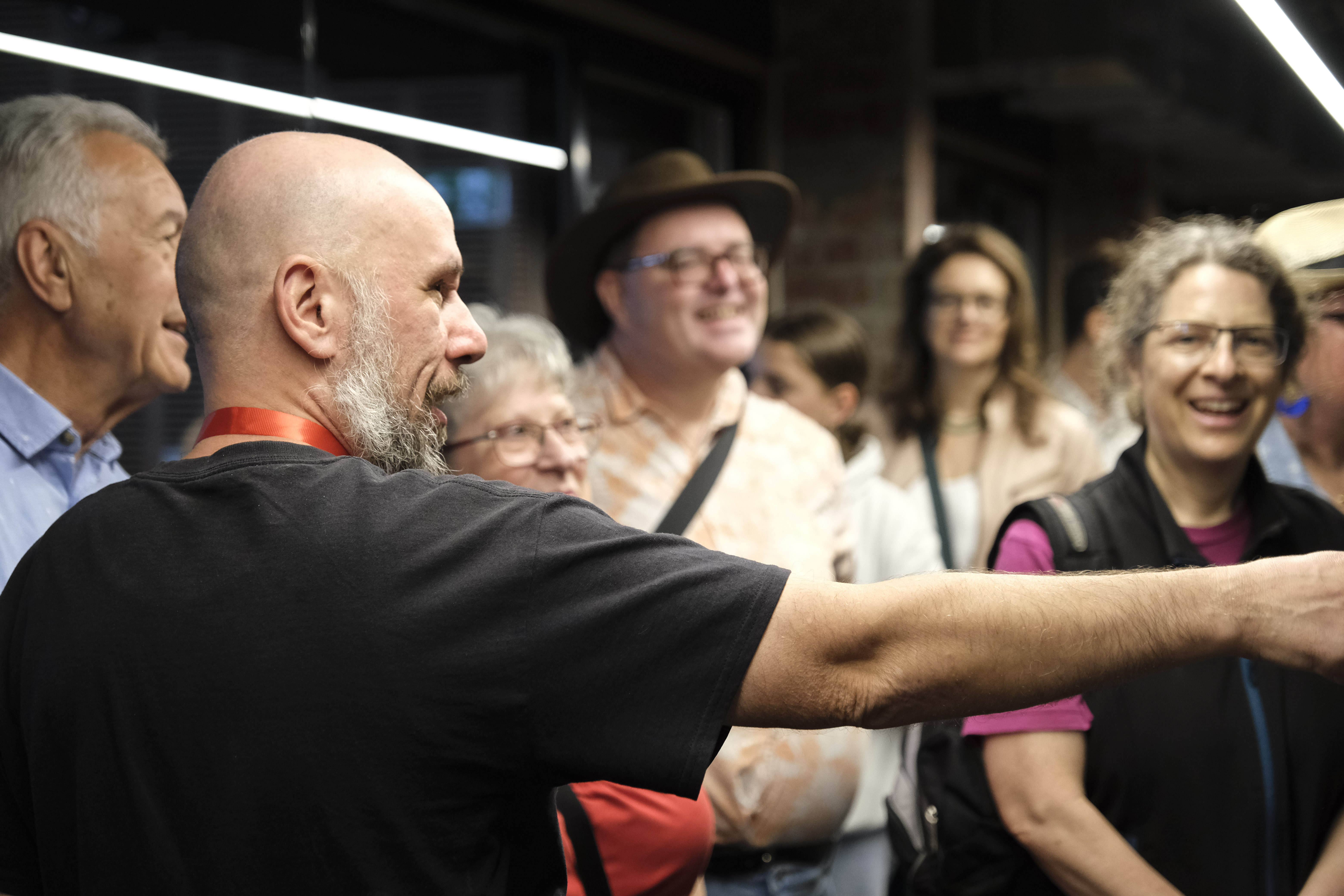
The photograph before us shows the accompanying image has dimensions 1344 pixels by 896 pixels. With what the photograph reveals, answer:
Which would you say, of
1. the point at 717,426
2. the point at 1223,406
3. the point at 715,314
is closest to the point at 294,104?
the point at 715,314

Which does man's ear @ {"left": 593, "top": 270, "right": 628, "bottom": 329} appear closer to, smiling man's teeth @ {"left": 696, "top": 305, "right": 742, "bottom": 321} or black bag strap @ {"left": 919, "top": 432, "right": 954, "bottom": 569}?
smiling man's teeth @ {"left": 696, "top": 305, "right": 742, "bottom": 321}

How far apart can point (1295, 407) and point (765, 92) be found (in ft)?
11.6

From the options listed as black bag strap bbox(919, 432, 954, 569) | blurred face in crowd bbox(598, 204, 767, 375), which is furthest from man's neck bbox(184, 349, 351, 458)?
black bag strap bbox(919, 432, 954, 569)

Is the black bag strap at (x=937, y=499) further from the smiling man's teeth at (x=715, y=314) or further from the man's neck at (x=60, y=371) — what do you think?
the man's neck at (x=60, y=371)

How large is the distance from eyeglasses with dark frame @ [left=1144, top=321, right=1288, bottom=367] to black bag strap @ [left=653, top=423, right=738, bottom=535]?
3.04 ft

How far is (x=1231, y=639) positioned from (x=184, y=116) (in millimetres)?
2732

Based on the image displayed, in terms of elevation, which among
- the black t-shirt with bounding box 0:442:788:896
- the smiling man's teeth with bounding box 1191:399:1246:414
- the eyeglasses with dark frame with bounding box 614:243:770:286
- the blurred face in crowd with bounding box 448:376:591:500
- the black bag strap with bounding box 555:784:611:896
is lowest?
the black bag strap with bounding box 555:784:611:896

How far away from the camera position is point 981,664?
108 cm

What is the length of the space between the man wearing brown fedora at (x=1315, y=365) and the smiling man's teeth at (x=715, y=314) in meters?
1.04

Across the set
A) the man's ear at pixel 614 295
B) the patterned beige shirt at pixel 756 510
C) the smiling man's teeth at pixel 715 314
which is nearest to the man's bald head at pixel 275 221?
the patterned beige shirt at pixel 756 510

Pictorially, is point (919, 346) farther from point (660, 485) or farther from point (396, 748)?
point (396, 748)

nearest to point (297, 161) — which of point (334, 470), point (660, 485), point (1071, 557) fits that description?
point (334, 470)

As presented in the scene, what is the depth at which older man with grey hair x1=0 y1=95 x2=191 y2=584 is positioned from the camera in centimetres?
172

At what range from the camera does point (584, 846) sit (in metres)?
1.60
